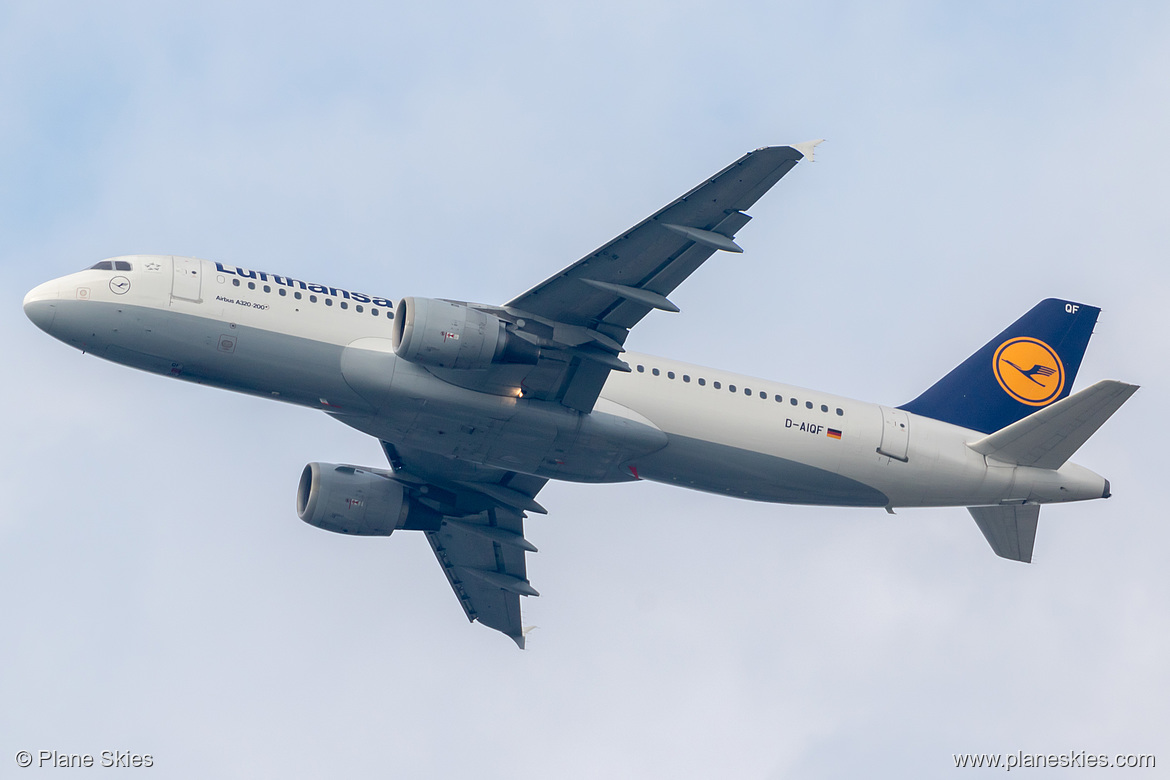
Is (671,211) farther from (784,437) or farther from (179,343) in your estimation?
(179,343)

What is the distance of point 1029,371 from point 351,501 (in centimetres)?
2483

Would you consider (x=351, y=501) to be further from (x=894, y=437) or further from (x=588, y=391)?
(x=894, y=437)

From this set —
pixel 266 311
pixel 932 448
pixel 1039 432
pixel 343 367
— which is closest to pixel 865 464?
pixel 932 448

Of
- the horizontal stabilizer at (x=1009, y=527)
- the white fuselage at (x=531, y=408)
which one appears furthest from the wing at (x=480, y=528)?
the horizontal stabilizer at (x=1009, y=527)

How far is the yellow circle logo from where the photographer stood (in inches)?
1767

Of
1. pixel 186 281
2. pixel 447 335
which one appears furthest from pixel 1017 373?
pixel 186 281

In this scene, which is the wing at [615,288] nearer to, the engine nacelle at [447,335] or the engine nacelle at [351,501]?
the engine nacelle at [447,335]

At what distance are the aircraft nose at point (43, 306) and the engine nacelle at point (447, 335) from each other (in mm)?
9833

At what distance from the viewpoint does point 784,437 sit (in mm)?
40375

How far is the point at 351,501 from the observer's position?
4478 cm

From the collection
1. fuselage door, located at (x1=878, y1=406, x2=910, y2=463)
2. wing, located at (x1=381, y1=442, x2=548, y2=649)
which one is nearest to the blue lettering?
wing, located at (x1=381, y1=442, x2=548, y2=649)

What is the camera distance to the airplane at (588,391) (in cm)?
3575

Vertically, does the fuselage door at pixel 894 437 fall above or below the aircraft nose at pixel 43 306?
below

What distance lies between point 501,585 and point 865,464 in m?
15.2
